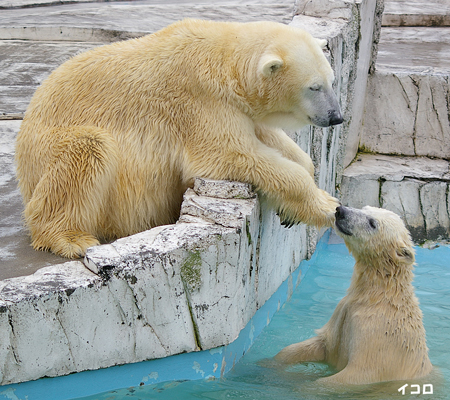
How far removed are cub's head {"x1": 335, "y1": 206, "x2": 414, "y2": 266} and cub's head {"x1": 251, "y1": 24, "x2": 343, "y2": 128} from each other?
24.2 inches

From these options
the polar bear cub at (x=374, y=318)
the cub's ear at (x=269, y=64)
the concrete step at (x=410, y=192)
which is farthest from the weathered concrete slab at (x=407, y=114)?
the cub's ear at (x=269, y=64)

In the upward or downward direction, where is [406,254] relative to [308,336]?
upward

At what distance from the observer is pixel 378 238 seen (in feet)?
11.8

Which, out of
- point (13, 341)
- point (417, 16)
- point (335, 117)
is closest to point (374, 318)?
point (335, 117)

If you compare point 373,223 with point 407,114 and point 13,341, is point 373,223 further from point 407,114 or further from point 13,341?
point 407,114

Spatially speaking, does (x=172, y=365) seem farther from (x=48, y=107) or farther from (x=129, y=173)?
(x=48, y=107)

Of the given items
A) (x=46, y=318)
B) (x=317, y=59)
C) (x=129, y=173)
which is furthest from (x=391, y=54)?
(x=46, y=318)

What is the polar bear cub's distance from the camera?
136 inches

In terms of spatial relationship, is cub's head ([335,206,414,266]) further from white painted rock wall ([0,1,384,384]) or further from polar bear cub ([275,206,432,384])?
white painted rock wall ([0,1,384,384])

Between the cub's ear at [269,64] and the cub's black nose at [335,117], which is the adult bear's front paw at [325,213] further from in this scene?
the cub's ear at [269,64]

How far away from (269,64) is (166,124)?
666 millimetres

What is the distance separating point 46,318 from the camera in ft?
9.07

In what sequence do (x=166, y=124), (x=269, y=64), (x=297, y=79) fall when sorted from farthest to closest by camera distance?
(x=166, y=124) < (x=297, y=79) < (x=269, y=64)

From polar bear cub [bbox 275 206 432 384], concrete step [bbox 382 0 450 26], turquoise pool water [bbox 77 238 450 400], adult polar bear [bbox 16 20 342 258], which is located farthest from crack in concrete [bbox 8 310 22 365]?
concrete step [bbox 382 0 450 26]
